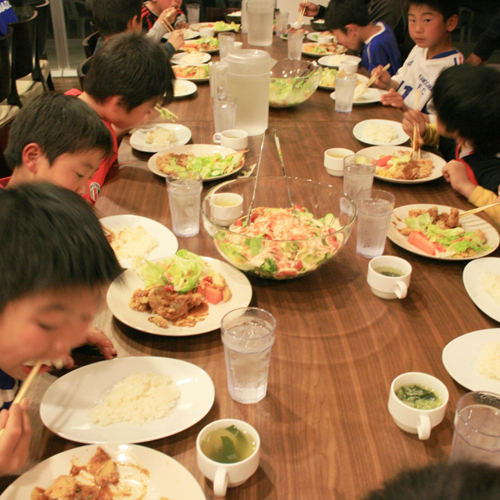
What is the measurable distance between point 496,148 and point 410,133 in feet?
1.25

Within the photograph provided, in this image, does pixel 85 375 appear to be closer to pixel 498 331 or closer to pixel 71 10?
pixel 498 331

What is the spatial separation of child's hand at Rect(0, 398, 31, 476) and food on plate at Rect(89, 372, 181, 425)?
0.45 ft

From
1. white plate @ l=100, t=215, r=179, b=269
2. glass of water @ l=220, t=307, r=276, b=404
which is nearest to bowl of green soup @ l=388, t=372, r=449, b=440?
glass of water @ l=220, t=307, r=276, b=404

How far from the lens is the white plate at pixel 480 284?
134cm

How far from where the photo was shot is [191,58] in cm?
362

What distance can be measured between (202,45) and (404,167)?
2515 millimetres

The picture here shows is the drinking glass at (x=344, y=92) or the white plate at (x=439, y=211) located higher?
the drinking glass at (x=344, y=92)

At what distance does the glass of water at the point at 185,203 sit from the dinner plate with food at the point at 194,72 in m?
1.76

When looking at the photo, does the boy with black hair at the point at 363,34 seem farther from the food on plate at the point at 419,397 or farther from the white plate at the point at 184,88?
the food on plate at the point at 419,397

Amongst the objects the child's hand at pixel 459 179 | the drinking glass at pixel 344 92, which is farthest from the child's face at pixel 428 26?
the child's hand at pixel 459 179

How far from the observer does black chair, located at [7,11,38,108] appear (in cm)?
359

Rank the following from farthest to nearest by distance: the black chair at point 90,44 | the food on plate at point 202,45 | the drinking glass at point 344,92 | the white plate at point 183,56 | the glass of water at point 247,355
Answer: the food on plate at point 202,45
the white plate at point 183,56
the black chair at point 90,44
the drinking glass at point 344,92
the glass of water at point 247,355

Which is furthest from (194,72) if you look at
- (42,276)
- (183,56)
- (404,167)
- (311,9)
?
(42,276)

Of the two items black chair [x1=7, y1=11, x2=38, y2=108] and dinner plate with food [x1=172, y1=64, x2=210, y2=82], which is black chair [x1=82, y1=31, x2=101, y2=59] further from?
dinner plate with food [x1=172, y1=64, x2=210, y2=82]
